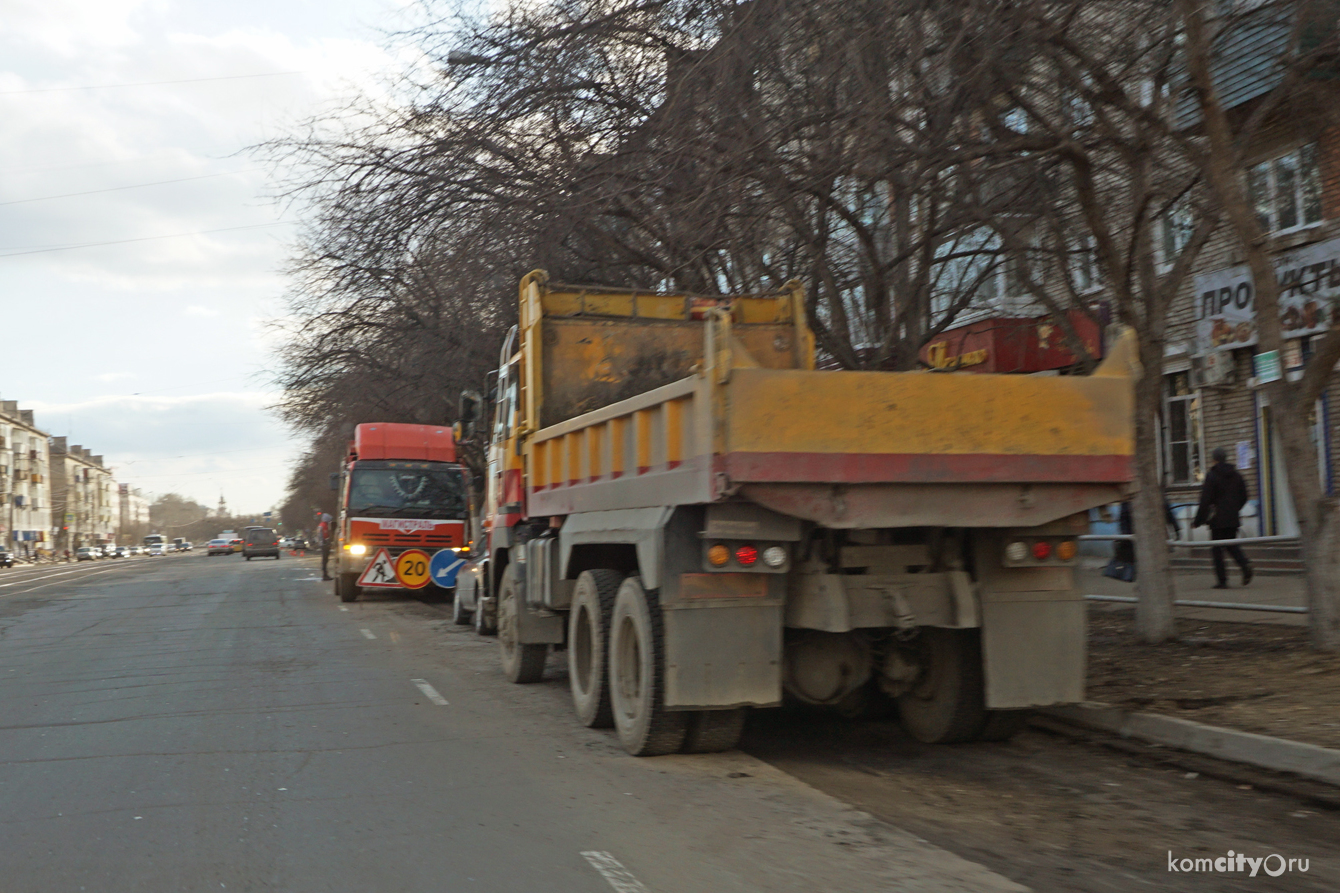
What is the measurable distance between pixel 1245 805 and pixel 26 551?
121565mm

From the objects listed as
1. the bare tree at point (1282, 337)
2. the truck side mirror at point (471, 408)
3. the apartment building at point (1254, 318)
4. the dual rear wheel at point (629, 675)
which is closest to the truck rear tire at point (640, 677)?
the dual rear wheel at point (629, 675)

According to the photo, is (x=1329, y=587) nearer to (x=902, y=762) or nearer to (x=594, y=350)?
Answer: (x=902, y=762)

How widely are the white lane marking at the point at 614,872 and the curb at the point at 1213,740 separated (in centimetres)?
365

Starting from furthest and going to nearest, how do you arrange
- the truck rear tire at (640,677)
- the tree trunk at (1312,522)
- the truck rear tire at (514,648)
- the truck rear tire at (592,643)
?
1. the truck rear tire at (514,648)
2. the tree trunk at (1312,522)
3. the truck rear tire at (592,643)
4. the truck rear tire at (640,677)

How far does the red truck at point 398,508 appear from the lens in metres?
21.3

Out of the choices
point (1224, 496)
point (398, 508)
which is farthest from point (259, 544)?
point (1224, 496)

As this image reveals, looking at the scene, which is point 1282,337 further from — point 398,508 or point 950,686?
point 398,508

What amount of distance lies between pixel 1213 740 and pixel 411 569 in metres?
16.2

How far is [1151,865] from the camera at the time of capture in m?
5.01

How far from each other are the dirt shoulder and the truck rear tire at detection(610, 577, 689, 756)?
309cm

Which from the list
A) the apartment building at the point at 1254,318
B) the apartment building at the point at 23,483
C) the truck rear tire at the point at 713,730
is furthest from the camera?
the apartment building at the point at 23,483

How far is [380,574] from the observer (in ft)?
69.6

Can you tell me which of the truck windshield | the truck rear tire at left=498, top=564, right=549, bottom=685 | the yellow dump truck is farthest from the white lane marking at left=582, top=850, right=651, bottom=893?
the truck windshield

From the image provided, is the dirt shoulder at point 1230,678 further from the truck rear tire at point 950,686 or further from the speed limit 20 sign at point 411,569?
the speed limit 20 sign at point 411,569
